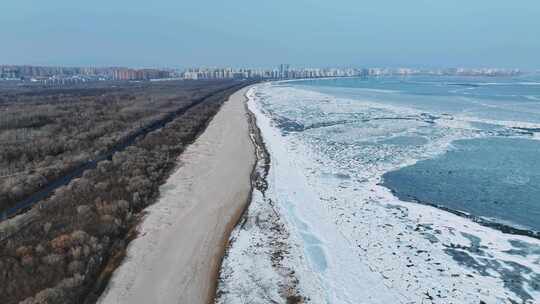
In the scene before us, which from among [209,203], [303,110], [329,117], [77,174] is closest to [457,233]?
[209,203]

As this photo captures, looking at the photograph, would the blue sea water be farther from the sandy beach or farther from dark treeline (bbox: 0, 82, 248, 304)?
dark treeline (bbox: 0, 82, 248, 304)

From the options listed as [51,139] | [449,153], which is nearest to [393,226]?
[449,153]

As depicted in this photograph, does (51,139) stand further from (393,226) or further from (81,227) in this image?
(393,226)

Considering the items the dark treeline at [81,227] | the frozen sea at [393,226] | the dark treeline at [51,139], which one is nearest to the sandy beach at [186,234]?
the dark treeline at [81,227]

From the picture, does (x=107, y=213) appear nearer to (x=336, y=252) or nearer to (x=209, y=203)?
(x=209, y=203)

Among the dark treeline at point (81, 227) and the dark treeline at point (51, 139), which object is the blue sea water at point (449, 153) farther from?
the dark treeline at point (51, 139)

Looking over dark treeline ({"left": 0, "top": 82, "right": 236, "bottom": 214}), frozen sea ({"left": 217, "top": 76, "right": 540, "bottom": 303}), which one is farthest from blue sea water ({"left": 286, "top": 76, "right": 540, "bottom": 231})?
dark treeline ({"left": 0, "top": 82, "right": 236, "bottom": 214})

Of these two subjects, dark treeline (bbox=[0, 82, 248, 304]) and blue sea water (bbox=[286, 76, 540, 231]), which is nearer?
dark treeline (bbox=[0, 82, 248, 304])
